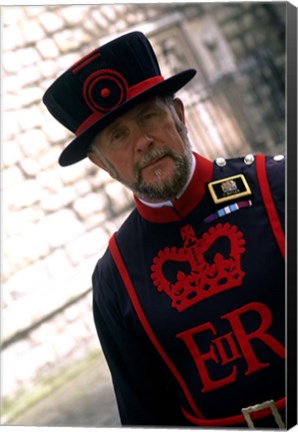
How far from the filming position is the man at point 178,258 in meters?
1.58

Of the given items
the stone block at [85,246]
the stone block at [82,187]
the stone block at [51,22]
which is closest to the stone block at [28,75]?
the stone block at [51,22]

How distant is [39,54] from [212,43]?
1.40 m

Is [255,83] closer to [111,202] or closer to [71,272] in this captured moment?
[111,202]

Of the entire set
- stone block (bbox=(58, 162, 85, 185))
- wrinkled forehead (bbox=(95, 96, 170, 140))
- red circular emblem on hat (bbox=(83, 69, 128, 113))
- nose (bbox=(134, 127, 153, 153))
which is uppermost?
red circular emblem on hat (bbox=(83, 69, 128, 113))

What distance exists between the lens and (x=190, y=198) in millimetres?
1653

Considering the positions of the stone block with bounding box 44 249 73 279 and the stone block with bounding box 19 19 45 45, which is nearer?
the stone block with bounding box 19 19 45 45

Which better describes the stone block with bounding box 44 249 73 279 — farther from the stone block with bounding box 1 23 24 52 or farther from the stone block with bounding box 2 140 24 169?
the stone block with bounding box 1 23 24 52

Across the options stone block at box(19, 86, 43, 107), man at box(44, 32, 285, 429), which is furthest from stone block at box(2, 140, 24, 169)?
man at box(44, 32, 285, 429)

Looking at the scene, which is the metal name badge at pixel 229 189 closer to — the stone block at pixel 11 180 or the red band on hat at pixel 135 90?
the red band on hat at pixel 135 90

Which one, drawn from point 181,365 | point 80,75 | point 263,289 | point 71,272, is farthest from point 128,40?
point 71,272

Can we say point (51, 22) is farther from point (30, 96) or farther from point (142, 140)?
point (142, 140)

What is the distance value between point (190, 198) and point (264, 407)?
0.47m

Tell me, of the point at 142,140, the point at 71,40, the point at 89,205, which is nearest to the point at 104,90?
the point at 142,140

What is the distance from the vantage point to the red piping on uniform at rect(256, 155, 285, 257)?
5.13 ft
